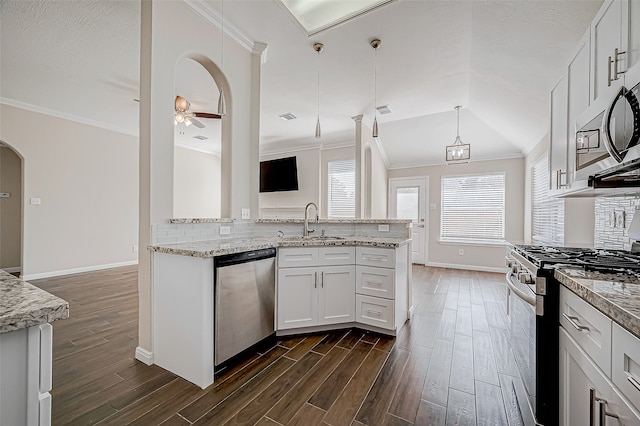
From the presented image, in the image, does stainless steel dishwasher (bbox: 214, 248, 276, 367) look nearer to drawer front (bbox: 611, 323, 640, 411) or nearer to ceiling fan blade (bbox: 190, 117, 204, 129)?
drawer front (bbox: 611, 323, 640, 411)

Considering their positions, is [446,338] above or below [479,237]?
below

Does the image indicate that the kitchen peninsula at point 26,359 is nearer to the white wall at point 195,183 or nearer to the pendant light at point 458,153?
the pendant light at point 458,153

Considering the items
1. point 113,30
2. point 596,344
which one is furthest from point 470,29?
point 113,30

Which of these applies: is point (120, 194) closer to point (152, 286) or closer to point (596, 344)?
point (152, 286)

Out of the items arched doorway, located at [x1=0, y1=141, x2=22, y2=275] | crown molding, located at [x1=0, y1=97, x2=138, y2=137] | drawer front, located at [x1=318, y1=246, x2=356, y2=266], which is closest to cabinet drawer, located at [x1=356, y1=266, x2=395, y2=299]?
drawer front, located at [x1=318, y1=246, x2=356, y2=266]

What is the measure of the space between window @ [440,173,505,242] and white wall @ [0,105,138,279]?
6806 mm

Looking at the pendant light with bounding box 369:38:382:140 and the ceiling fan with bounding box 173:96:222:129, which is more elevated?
the pendant light with bounding box 369:38:382:140

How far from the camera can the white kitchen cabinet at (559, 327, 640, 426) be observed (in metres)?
0.78

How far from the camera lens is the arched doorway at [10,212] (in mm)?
4914

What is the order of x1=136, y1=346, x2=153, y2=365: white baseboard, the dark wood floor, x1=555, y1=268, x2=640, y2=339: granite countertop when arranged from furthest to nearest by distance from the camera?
1. x1=136, y1=346, x2=153, y2=365: white baseboard
2. the dark wood floor
3. x1=555, y1=268, x2=640, y2=339: granite countertop

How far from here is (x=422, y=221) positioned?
634 cm

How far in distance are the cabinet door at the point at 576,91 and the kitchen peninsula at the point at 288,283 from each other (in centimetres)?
139

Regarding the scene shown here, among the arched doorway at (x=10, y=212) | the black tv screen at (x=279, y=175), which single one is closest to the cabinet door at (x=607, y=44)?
the black tv screen at (x=279, y=175)

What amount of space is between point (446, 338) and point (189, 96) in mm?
4743
